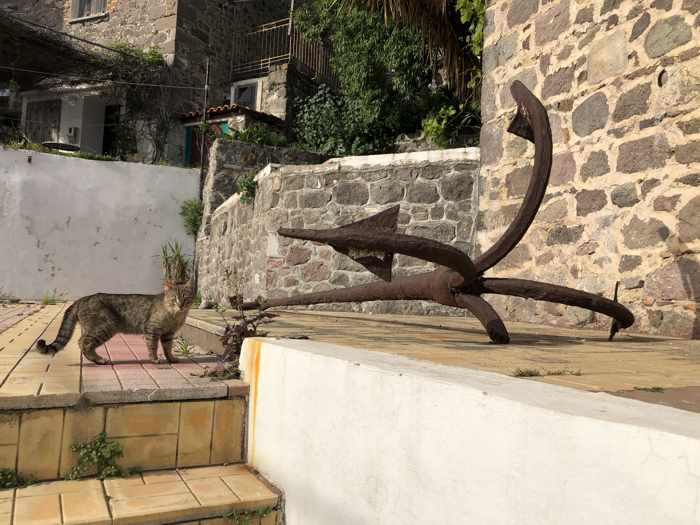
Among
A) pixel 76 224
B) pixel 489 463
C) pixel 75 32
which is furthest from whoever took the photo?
pixel 75 32

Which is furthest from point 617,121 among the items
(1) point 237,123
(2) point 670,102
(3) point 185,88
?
(3) point 185,88

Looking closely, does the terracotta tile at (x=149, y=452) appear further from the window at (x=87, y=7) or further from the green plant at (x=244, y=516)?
the window at (x=87, y=7)

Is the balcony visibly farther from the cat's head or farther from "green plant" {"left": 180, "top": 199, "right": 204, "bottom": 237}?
the cat's head

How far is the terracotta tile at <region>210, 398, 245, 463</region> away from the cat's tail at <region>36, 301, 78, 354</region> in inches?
45.9

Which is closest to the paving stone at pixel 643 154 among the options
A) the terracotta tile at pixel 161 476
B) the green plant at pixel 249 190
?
the terracotta tile at pixel 161 476

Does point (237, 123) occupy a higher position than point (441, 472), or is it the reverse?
point (237, 123)

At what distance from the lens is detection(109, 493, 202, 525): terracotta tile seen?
1669mm

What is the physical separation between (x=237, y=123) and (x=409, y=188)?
8.47 metres

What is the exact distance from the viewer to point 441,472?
1142 millimetres

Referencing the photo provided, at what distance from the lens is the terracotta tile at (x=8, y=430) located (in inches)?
72.1

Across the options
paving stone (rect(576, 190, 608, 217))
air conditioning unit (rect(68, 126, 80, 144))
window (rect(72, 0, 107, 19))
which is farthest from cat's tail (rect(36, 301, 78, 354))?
window (rect(72, 0, 107, 19))

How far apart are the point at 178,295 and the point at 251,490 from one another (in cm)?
126

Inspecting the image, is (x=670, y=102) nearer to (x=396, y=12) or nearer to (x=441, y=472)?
(x=441, y=472)

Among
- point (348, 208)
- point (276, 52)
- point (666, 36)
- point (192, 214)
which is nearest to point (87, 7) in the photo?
point (276, 52)
